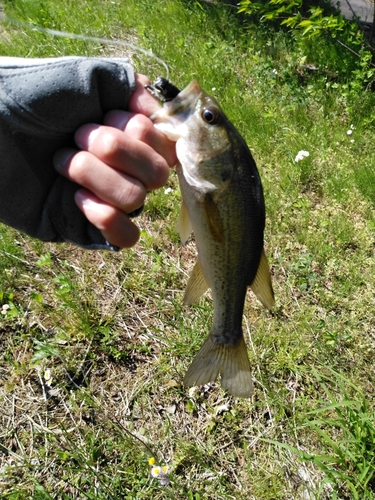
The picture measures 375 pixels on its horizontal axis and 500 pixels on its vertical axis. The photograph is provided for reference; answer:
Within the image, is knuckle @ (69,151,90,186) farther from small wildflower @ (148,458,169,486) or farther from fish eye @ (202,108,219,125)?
small wildflower @ (148,458,169,486)

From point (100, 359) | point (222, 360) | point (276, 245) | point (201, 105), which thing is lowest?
point (276, 245)

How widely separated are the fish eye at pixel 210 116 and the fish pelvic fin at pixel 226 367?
100cm

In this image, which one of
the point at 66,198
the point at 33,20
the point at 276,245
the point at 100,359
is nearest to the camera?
the point at 66,198

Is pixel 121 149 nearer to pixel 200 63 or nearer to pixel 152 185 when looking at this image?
pixel 152 185

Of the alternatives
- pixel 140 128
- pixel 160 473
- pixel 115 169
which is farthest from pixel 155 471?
pixel 140 128

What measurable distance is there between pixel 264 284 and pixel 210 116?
747 mm

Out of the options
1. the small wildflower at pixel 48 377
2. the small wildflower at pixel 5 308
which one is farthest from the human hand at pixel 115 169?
the small wildflower at pixel 5 308

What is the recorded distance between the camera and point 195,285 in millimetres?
1994

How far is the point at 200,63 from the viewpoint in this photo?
17.6ft

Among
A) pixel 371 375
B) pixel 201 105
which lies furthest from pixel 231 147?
pixel 371 375

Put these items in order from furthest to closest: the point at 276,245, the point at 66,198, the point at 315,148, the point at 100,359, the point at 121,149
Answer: the point at 315,148 < the point at 276,245 < the point at 100,359 < the point at 66,198 < the point at 121,149

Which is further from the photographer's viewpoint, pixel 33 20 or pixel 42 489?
pixel 33 20

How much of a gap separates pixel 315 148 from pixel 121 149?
347 cm

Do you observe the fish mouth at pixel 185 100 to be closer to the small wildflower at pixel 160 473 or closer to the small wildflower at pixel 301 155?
the small wildflower at pixel 160 473
